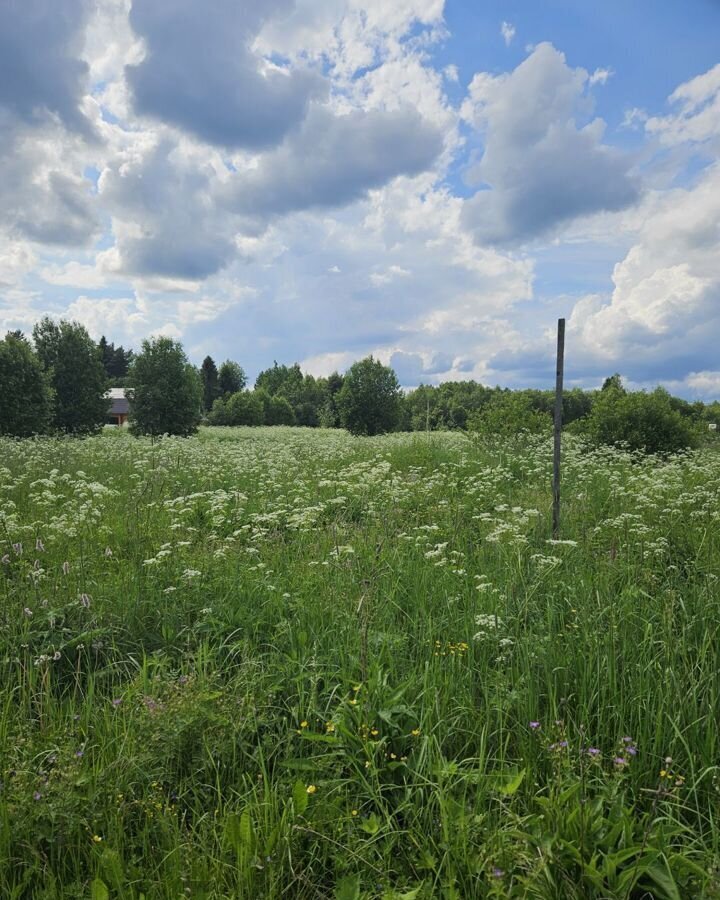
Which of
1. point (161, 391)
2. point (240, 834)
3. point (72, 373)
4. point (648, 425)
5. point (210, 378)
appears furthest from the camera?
point (210, 378)

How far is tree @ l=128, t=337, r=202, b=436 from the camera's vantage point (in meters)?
36.3

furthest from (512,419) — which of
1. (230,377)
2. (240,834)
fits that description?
(230,377)

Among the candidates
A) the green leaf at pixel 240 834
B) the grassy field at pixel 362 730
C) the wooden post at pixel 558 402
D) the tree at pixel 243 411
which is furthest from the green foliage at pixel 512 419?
the tree at pixel 243 411

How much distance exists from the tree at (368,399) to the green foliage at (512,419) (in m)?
24.9

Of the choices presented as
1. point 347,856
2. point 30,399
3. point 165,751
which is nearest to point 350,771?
point 347,856

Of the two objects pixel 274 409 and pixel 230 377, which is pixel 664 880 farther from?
pixel 230 377

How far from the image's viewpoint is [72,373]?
33.7 meters

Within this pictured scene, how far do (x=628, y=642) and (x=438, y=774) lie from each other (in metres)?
1.50

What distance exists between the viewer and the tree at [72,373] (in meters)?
33.5

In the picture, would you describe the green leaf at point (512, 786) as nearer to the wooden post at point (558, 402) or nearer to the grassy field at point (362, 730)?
the grassy field at point (362, 730)

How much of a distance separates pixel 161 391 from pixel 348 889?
3713 cm

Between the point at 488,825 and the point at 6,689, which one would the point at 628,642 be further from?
the point at 6,689

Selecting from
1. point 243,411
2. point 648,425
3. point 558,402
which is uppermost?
point 243,411

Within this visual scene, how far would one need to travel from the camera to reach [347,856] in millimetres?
2182
